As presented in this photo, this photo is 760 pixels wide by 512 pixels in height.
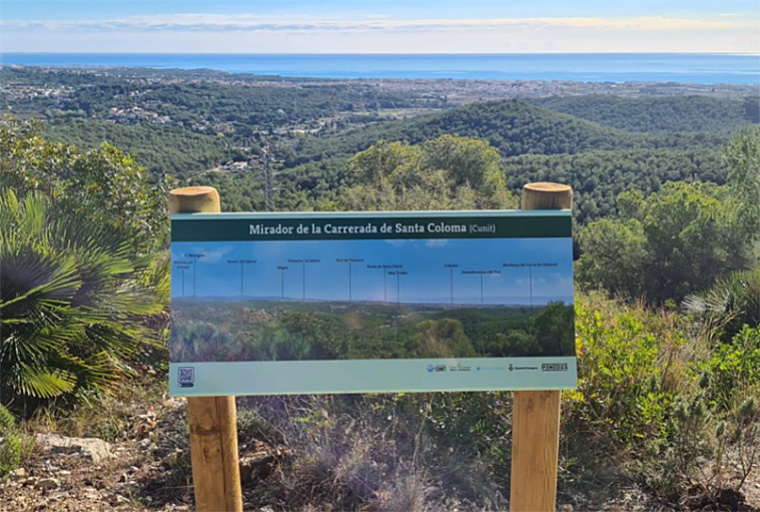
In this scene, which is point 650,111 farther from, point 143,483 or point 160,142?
point 143,483

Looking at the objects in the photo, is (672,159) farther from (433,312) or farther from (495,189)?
(433,312)

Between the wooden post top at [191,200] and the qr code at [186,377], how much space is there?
49 cm

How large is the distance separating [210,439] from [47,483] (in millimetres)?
1276

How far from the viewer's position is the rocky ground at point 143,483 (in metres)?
2.69

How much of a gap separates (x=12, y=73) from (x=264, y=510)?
11035 millimetres

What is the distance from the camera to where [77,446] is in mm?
3064

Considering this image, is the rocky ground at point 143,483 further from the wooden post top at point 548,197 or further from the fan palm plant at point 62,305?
the wooden post top at point 548,197

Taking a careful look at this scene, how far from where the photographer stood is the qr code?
1.94 m

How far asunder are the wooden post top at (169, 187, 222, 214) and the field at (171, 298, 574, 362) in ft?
0.92

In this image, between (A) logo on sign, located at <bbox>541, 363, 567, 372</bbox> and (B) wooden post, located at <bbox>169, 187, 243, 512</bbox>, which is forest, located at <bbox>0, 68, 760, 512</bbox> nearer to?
(A) logo on sign, located at <bbox>541, 363, 567, 372</bbox>

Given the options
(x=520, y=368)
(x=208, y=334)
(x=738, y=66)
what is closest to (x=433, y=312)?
(x=520, y=368)

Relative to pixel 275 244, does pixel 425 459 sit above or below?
below

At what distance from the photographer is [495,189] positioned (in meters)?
13.7

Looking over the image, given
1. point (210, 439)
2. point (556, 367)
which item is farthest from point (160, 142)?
point (556, 367)
